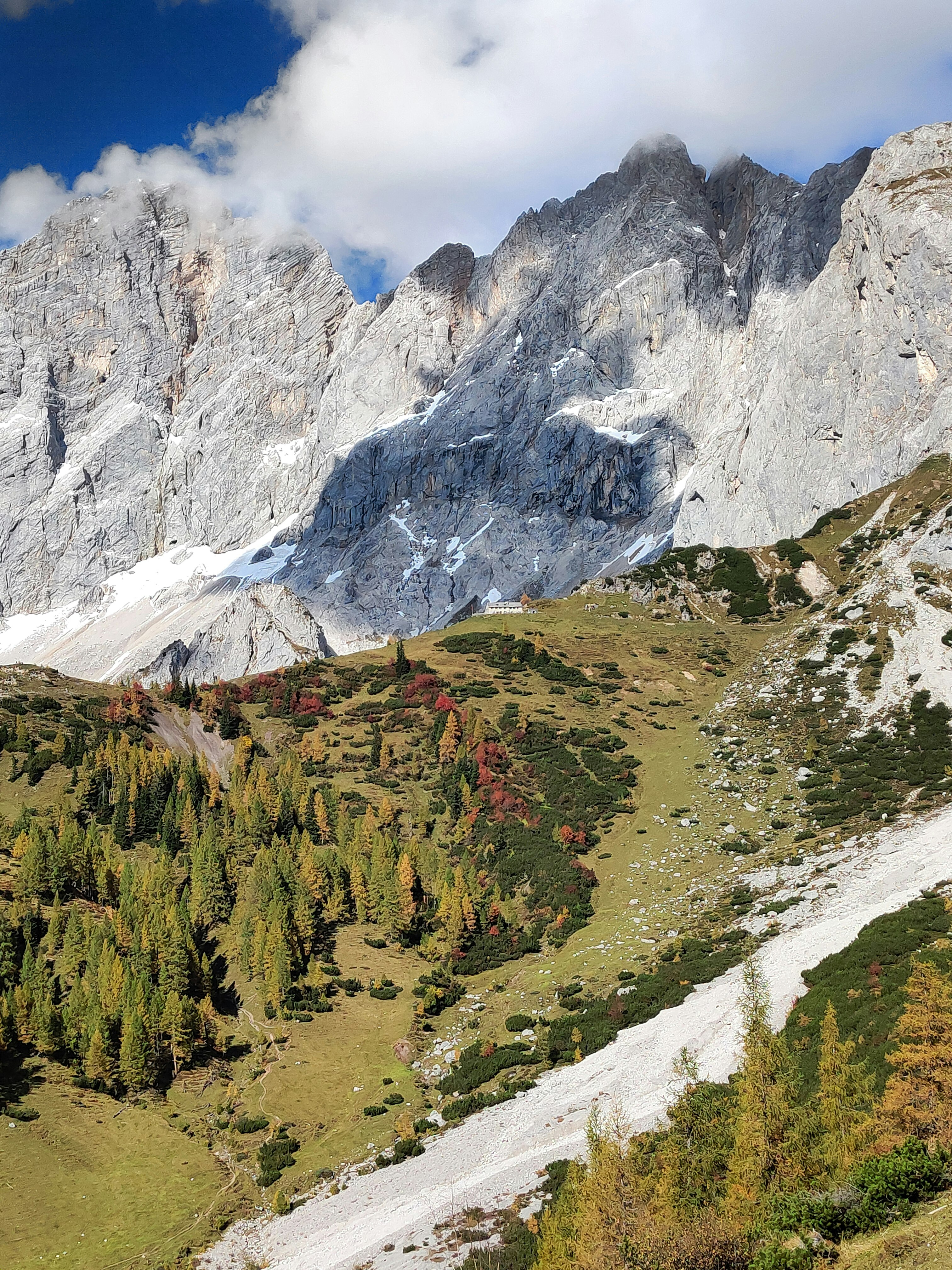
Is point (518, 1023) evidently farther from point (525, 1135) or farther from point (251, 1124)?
point (251, 1124)

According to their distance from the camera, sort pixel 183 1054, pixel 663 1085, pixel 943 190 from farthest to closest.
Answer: pixel 943 190 → pixel 183 1054 → pixel 663 1085

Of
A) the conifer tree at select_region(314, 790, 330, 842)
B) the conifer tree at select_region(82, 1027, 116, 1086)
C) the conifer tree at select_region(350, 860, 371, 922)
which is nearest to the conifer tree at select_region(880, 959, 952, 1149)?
the conifer tree at select_region(82, 1027, 116, 1086)

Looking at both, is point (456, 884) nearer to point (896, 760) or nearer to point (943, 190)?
point (896, 760)

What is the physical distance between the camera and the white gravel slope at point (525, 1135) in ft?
105

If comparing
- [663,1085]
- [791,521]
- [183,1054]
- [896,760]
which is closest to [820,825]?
[896,760]

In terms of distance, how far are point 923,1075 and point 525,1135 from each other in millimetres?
16536

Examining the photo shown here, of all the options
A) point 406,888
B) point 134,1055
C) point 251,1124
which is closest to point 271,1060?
point 251,1124

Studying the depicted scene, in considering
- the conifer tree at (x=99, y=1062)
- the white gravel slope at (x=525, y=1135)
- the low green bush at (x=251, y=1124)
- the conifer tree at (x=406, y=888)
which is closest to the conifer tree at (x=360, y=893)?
the conifer tree at (x=406, y=888)

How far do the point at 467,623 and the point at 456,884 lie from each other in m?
77.5

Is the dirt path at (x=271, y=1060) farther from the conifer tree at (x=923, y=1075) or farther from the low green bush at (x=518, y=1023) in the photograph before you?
the conifer tree at (x=923, y=1075)

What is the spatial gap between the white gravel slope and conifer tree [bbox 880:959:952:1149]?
10127mm

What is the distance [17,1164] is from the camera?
37.3m

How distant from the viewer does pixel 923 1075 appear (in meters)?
24.8

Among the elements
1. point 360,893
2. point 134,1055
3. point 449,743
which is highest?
point 449,743
